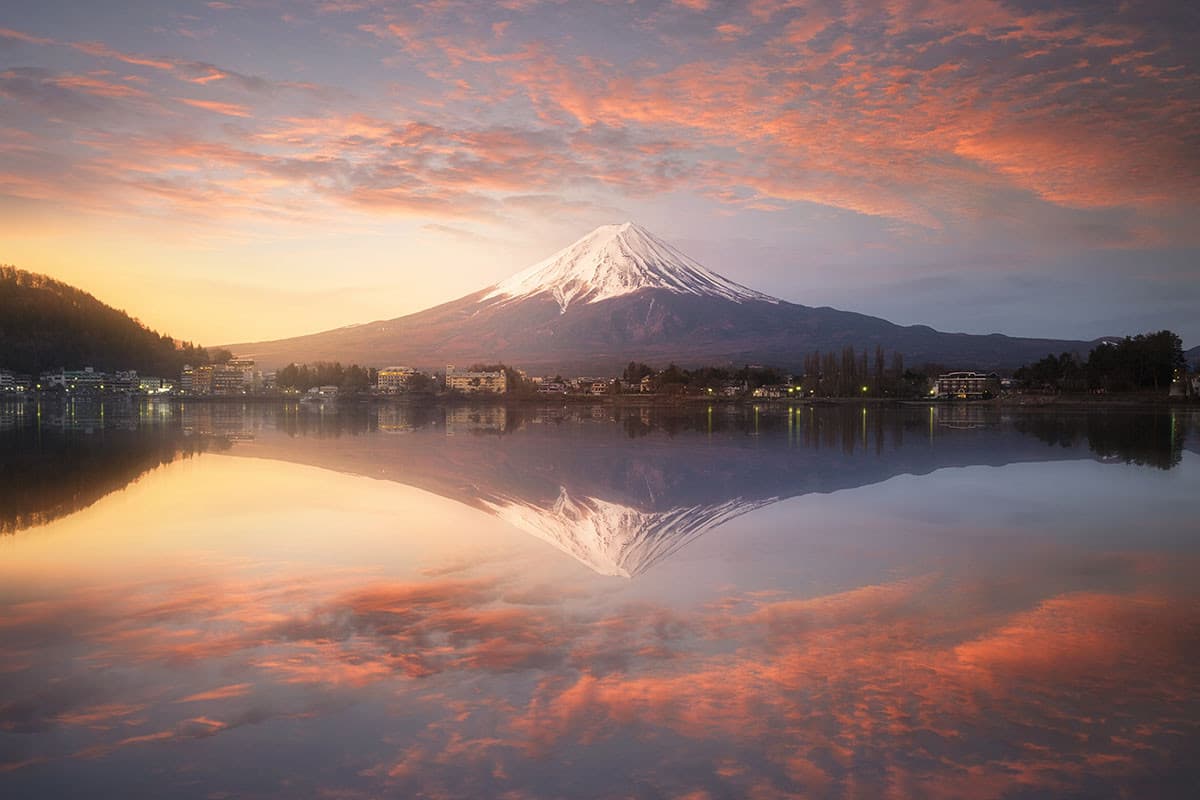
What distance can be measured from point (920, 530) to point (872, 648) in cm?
551

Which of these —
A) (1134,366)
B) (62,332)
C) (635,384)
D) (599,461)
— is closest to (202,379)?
(62,332)

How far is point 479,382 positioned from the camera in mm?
131750

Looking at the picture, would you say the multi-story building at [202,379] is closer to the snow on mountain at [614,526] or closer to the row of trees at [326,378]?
the row of trees at [326,378]

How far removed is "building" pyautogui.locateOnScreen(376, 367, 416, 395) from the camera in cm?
12484

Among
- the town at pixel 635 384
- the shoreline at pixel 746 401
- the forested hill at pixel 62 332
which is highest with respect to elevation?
the forested hill at pixel 62 332

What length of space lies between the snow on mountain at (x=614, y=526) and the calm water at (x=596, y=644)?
7 centimetres

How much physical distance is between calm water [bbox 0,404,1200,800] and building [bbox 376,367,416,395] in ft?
365

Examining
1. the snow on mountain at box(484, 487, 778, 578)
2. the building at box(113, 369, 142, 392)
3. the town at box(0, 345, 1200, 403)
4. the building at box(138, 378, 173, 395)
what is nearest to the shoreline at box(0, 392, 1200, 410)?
the town at box(0, 345, 1200, 403)

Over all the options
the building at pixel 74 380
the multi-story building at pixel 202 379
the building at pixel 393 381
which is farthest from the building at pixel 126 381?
the building at pixel 393 381

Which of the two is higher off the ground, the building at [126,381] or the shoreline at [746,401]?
the building at [126,381]

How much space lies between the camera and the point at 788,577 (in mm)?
8523

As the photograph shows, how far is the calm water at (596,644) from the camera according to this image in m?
4.42

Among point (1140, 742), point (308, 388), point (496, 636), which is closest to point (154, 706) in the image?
point (496, 636)

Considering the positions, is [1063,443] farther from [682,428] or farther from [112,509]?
[112,509]
